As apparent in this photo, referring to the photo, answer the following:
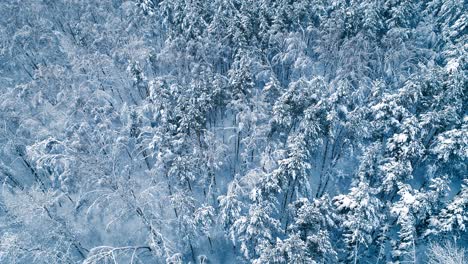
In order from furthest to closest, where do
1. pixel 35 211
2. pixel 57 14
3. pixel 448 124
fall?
pixel 57 14, pixel 448 124, pixel 35 211

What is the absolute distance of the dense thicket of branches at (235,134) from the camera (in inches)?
826

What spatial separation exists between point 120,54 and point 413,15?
1213 inches

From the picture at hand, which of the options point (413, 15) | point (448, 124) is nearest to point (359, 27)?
point (413, 15)

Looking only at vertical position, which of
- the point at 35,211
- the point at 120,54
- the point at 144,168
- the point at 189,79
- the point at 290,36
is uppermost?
the point at 290,36

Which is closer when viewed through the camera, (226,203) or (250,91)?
(226,203)

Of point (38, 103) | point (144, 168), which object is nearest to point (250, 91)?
point (144, 168)

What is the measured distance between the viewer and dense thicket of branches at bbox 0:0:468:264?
20969mm

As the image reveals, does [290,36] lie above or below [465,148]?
above

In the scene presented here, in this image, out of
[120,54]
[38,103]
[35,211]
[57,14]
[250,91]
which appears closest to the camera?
[35,211]

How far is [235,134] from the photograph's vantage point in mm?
29531

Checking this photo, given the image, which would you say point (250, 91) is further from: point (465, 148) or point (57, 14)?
point (57, 14)

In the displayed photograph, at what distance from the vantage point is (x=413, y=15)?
3312 centimetres

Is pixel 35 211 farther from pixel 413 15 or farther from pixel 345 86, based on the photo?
pixel 413 15

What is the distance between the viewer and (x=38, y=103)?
2989 centimetres
